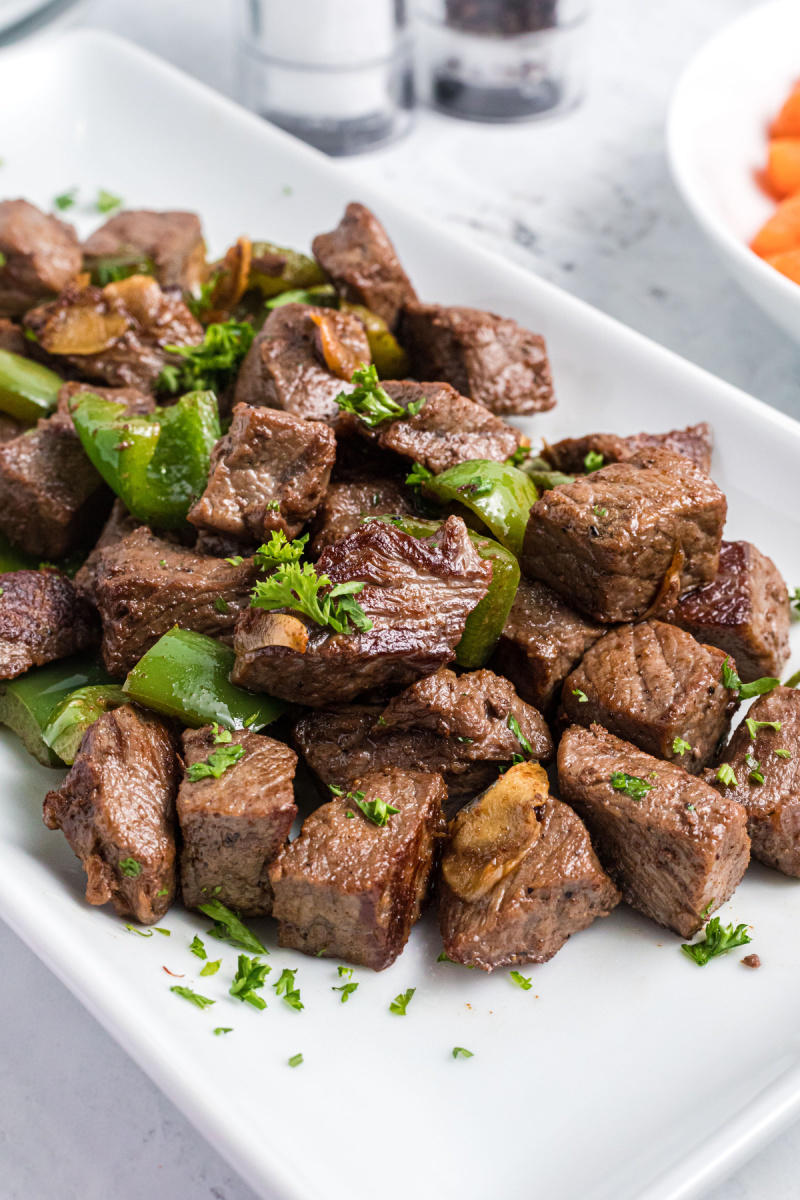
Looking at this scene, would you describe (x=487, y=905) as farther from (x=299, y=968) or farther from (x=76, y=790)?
(x=76, y=790)

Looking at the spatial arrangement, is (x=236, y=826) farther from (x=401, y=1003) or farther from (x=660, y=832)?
(x=660, y=832)

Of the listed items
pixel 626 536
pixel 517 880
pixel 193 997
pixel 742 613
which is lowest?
pixel 193 997

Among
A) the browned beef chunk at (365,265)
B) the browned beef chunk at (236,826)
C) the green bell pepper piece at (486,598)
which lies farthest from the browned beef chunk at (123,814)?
the browned beef chunk at (365,265)

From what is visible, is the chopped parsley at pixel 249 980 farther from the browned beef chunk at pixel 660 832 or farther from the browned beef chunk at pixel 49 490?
the browned beef chunk at pixel 49 490

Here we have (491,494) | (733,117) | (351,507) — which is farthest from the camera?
(733,117)

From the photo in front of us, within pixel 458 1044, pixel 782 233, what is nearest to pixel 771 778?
pixel 458 1044
